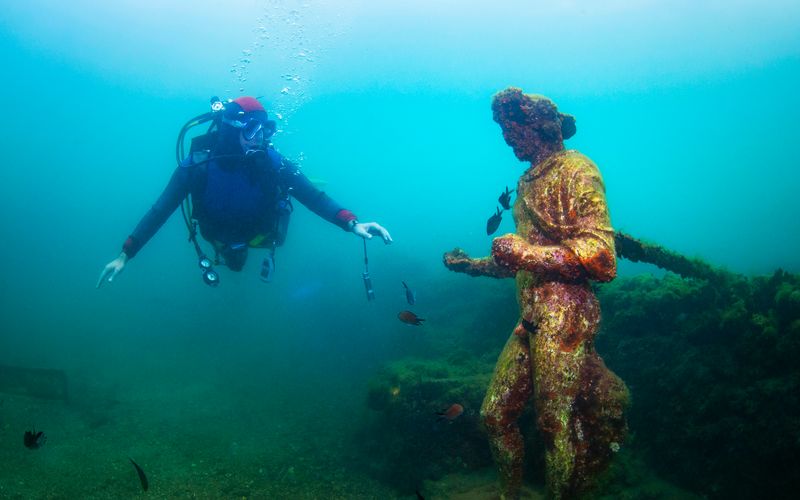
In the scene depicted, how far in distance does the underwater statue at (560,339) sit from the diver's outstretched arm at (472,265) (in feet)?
1.32

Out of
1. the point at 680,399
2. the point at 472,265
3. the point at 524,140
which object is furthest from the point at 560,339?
the point at 680,399

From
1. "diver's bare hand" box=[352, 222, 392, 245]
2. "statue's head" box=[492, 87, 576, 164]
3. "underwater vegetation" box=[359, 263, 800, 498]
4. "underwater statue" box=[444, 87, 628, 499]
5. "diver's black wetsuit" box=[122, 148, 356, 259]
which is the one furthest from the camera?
"diver's black wetsuit" box=[122, 148, 356, 259]

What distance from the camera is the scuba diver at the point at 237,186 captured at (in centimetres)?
662

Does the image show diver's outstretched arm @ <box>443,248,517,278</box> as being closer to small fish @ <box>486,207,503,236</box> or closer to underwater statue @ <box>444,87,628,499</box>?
underwater statue @ <box>444,87,628,499</box>

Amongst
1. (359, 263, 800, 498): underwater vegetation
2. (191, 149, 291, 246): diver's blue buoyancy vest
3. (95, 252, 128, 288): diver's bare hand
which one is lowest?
(359, 263, 800, 498): underwater vegetation

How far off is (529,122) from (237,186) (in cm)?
535

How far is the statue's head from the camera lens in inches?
143

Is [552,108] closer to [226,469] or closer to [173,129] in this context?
[226,469]

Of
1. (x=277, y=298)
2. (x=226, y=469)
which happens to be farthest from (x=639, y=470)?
(x=277, y=298)

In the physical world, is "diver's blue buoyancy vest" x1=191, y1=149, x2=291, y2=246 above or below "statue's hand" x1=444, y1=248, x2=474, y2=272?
above

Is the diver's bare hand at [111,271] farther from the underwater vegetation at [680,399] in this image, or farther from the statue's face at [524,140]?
the statue's face at [524,140]

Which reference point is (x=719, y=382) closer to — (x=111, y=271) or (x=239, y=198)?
(x=239, y=198)

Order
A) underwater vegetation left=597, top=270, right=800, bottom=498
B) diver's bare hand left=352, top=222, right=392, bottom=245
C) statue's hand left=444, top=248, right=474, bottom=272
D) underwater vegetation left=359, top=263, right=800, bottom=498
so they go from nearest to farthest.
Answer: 1. statue's hand left=444, top=248, right=474, bottom=272
2. underwater vegetation left=597, top=270, right=800, bottom=498
3. underwater vegetation left=359, top=263, right=800, bottom=498
4. diver's bare hand left=352, top=222, right=392, bottom=245

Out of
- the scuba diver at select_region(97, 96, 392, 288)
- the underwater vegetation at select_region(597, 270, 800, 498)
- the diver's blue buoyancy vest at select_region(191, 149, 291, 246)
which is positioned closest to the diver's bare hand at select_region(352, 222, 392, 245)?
the scuba diver at select_region(97, 96, 392, 288)
